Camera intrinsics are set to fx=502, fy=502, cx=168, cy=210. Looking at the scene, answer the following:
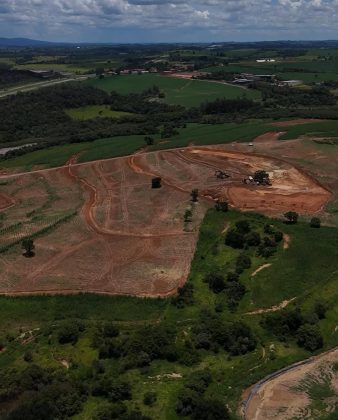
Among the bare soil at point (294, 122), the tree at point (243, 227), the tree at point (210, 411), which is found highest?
the bare soil at point (294, 122)

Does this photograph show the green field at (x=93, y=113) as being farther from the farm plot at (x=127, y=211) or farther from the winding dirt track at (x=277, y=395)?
the winding dirt track at (x=277, y=395)

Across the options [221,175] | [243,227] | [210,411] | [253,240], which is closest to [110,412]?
[210,411]

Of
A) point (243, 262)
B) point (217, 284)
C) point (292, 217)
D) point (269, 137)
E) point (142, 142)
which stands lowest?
point (217, 284)

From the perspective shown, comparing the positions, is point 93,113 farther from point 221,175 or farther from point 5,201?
point 5,201

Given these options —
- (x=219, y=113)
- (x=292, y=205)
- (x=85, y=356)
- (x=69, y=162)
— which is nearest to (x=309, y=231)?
(x=292, y=205)

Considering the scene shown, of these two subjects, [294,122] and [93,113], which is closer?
[294,122]

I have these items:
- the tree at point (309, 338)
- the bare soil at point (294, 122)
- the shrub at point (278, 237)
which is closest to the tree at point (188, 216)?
the shrub at point (278, 237)
